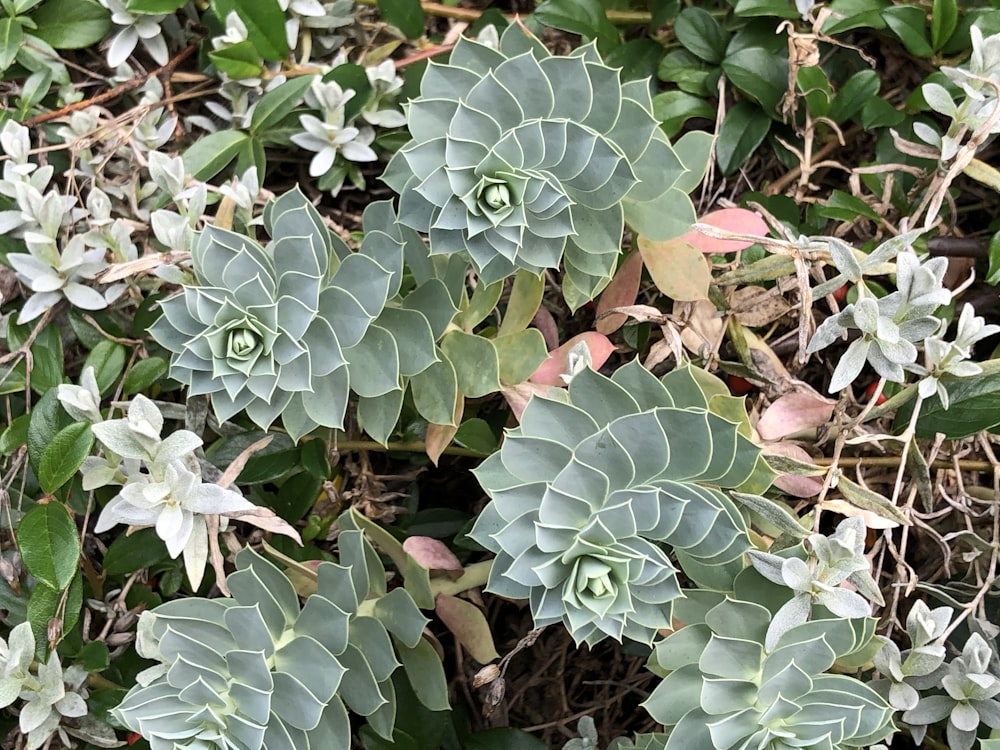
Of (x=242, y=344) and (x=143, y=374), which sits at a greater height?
(x=242, y=344)

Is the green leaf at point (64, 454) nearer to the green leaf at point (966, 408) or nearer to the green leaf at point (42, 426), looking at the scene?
the green leaf at point (42, 426)

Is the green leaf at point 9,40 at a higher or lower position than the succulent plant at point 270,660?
higher

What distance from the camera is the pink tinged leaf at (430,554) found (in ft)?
2.86

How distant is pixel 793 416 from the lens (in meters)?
0.87

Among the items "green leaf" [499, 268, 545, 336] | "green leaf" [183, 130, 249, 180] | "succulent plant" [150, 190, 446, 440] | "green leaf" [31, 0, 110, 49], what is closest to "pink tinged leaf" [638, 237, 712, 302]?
"green leaf" [499, 268, 545, 336]

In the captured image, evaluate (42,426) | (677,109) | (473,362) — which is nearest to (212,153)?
(42,426)

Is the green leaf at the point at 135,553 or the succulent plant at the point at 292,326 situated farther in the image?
the green leaf at the point at 135,553

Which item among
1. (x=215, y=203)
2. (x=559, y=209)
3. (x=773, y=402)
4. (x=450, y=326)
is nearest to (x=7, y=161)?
(x=215, y=203)

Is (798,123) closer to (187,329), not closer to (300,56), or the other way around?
(300,56)

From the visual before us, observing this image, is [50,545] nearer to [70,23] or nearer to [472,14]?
[70,23]

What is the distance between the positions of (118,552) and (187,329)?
350 millimetres

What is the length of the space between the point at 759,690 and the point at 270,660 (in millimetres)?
438

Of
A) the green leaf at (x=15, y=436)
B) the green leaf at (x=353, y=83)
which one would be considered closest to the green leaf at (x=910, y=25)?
the green leaf at (x=353, y=83)

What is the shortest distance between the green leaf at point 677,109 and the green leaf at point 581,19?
11 centimetres
